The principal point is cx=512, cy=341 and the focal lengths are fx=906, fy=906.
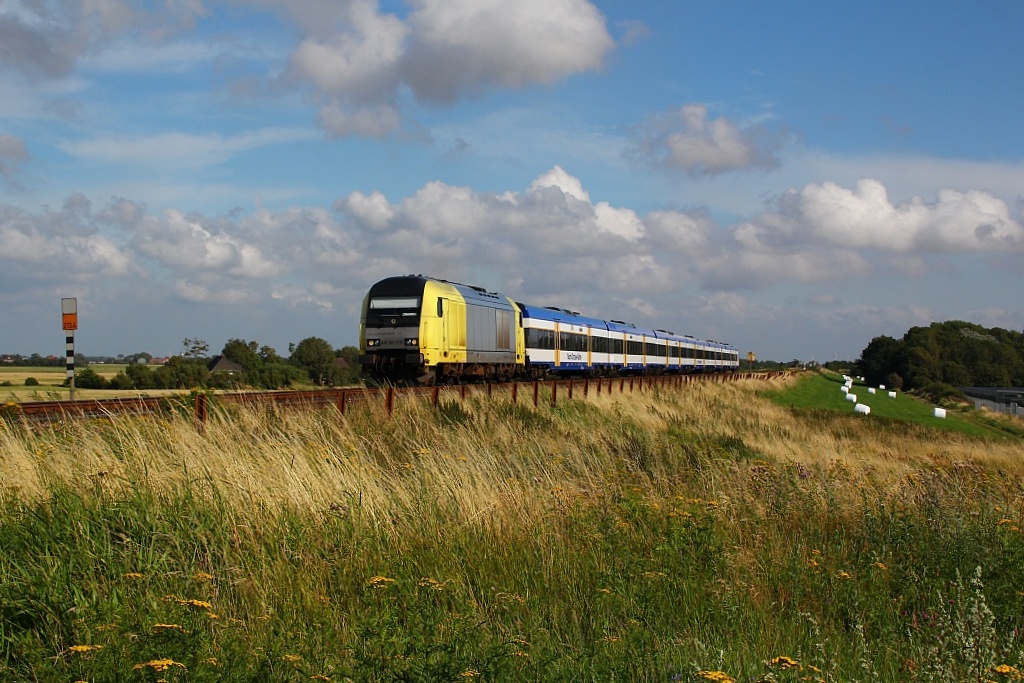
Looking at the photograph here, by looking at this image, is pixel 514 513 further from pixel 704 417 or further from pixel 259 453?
pixel 704 417

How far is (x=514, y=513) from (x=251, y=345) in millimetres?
30508

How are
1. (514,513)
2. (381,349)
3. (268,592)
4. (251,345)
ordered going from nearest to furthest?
(268,592), (514,513), (381,349), (251,345)

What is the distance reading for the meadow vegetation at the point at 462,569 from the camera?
5059mm

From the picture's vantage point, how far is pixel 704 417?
90.7 ft

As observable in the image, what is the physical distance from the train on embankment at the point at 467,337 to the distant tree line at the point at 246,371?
1840 mm

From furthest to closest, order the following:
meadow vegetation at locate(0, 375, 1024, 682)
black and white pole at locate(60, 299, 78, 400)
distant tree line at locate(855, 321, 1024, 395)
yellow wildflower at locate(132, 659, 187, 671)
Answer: distant tree line at locate(855, 321, 1024, 395), black and white pole at locate(60, 299, 78, 400), meadow vegetation at locate(0, 375, 1024, 682), yellow wildflower at locate(132, 659, 187, 671)

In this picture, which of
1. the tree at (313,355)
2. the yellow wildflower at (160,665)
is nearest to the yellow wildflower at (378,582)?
the yellow wildflower at (160,665)

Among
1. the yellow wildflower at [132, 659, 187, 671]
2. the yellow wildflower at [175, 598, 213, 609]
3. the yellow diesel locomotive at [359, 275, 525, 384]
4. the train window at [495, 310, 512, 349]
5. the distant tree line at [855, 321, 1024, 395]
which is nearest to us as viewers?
the yellow wildflower at [132, 659, 187, 671]

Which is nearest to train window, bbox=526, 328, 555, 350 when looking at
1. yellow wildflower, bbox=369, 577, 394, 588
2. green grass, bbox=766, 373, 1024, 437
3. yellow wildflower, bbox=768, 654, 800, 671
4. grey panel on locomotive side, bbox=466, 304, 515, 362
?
grey panel on locomotive side, bbox=466, 304, 515, 362

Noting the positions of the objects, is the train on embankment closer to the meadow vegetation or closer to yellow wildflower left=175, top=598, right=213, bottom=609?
the meadow vegetation

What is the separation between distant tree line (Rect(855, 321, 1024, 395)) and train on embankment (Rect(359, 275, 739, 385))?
94100 mm

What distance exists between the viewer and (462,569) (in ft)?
22.5

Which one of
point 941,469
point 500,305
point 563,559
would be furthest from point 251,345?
point 563,559

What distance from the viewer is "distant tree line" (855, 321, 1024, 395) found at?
132000 millimetres
